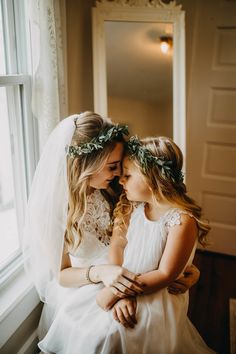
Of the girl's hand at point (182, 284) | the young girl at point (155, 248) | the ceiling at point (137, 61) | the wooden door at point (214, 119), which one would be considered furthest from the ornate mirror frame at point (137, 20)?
the girl's hand at point (182, 284)

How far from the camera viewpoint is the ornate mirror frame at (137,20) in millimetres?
2078

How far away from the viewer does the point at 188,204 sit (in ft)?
4.42

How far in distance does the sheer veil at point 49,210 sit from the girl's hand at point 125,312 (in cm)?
32

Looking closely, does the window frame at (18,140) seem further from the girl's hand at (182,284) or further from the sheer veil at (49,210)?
the girl's hand at (182,284)

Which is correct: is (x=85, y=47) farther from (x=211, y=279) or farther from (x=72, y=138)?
(x=211, y=279)

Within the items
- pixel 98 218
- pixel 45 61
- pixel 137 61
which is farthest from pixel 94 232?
pixel 137 61

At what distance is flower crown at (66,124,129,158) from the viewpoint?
51.7 inches

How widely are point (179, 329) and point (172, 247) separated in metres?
0.31

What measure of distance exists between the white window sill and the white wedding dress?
0.18m

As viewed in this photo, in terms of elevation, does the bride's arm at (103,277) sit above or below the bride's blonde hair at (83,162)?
below

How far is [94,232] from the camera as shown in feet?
5.03

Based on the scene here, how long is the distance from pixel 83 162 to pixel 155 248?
1.39ft

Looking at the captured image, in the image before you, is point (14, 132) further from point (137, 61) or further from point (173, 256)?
point (173, 256)

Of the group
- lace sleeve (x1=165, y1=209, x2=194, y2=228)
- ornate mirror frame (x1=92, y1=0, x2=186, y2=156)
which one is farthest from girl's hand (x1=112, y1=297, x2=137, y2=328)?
ornate mirror frame (x1=92, y1=0, x2=186, y2=156)
